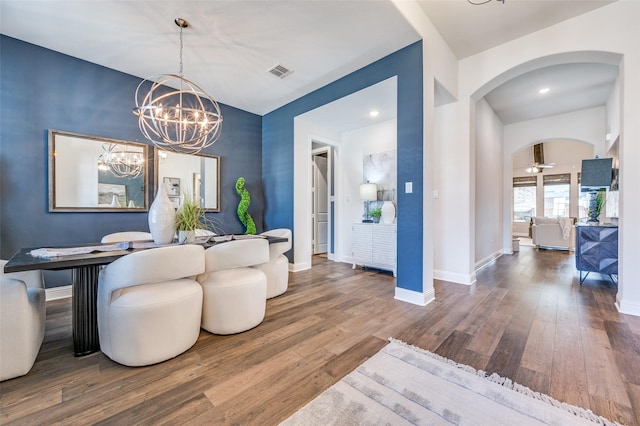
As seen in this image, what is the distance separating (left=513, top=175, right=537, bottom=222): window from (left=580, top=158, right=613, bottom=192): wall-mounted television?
8252 millimetres

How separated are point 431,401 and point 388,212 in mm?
3011

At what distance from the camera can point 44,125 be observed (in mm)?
2906

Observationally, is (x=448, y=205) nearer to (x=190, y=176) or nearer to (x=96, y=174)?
(x=190, y=176)

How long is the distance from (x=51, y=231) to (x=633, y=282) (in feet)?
20.4

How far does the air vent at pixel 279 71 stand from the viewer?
3.32m

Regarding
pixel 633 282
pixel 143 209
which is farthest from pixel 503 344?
pixel 143 209

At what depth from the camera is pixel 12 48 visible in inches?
108

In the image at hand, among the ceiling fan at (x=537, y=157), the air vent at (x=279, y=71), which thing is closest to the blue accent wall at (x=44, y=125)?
the air vent at (x=279, y=71)

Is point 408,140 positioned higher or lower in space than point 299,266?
higher

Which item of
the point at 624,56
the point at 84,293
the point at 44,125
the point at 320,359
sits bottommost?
the point at 320,359

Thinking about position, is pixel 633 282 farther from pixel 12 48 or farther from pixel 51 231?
pixel 12 48

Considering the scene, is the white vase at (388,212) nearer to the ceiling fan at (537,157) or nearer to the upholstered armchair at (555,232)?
the upholstered armchair at (555,232)

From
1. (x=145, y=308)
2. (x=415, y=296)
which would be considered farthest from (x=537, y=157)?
(x=145, y=308)

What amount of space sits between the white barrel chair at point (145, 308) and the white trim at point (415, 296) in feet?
7.09
